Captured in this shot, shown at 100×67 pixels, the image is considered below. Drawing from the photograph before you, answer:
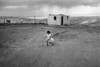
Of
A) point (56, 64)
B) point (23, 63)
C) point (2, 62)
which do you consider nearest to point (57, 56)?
point (56, 64)

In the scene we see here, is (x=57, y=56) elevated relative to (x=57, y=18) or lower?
lower

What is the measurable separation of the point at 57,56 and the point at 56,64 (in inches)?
45.8

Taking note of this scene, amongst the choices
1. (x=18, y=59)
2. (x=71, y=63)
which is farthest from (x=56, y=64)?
(x=18, y=59)

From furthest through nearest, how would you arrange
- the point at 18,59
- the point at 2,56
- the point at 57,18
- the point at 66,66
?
the point at 57,18 → the point at 2,56 → the point at 18,59 → the point at 66,66

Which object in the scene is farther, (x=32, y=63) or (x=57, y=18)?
(x=57, y=18)

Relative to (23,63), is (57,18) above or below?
above

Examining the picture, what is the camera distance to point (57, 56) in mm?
7301

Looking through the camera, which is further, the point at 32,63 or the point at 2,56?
the point at 2,56

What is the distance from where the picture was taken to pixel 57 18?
30.4 meters

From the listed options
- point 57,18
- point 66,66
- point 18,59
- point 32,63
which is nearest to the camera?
point 66,66

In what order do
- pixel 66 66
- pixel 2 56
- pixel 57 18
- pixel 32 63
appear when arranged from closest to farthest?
pixel 66 66 → pixel 32 63 → pixel 2 56 → pixel 57 18

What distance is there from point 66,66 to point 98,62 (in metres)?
1.97

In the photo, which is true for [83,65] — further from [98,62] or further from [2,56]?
[2,56]

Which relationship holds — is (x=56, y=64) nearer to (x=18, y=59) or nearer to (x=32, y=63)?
(x=32, y=63)
